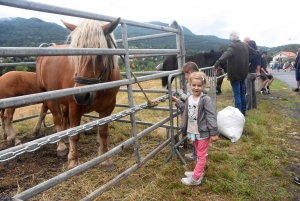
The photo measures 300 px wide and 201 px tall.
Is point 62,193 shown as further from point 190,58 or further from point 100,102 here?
point 190,58

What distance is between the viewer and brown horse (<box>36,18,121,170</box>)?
85.9 inches

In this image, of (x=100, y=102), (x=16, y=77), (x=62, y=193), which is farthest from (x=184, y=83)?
(x=16, y=77)

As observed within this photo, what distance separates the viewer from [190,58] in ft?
36.1

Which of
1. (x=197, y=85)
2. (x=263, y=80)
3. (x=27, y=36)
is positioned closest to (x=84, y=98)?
(x=197, y=85)

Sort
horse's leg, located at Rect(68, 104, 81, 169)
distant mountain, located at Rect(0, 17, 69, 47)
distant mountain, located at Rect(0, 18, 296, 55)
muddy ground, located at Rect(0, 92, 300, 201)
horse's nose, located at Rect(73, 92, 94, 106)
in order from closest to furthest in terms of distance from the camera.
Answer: horse's nose, located at Rect(73, 92, 94, 106) → muddy ground, located at Rect(0, 92, 300, 201) → horse's leg, located at Rect(68, 104, 81, 169) → distant mountain, located at Rect(0, 17, 69, 47) → distant mountain, located at Rect(0, 18, 296, 55)

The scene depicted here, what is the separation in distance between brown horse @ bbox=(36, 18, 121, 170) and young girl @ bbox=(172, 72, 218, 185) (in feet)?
3.26

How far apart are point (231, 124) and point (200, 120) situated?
1.66 metres

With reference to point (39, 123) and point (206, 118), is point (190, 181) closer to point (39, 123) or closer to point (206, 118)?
point (206, 118)

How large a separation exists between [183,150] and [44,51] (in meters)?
2.59

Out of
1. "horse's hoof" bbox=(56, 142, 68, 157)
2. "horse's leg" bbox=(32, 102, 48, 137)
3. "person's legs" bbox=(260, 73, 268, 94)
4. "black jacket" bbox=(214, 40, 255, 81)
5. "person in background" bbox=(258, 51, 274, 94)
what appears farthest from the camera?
"person's legs" bbox=(260, 73, 268, 94)

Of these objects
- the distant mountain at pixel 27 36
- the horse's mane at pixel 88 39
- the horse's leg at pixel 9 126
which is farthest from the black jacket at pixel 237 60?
the distant mountain at pixel 27 36

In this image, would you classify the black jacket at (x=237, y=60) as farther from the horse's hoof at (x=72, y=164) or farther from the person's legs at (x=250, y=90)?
the horse's hoof at (x=72, y=164)

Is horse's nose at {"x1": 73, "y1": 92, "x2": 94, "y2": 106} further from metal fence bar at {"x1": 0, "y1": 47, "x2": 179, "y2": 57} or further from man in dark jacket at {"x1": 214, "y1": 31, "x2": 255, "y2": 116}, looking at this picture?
man in dark jacket at {"x1": 214, "y1": 31, "x2": 255, "y2": 116}

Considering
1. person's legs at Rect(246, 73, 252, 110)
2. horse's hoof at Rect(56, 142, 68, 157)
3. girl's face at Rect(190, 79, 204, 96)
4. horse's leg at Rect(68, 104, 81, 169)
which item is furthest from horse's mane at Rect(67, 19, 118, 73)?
person's legs at Rect(246, 73, 252, 110)
